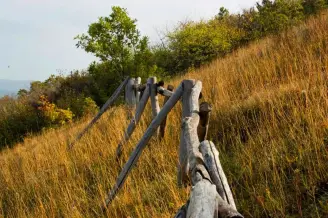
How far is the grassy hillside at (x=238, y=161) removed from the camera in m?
3.01

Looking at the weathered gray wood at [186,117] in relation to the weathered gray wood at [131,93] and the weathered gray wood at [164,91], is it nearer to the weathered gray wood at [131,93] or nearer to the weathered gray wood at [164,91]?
the weathered gray wood at [164,91]

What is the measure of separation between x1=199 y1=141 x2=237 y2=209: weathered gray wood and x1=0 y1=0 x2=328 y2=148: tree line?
9253 millimetres

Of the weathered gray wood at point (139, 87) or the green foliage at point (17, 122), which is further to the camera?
the green foliage at point (17, 122)

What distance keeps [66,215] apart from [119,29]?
8.90m

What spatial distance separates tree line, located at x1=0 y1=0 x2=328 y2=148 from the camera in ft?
37.9

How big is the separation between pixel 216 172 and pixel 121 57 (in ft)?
34.0

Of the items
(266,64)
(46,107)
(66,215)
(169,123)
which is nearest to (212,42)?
(46,107)

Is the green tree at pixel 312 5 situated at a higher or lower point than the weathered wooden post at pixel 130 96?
higher

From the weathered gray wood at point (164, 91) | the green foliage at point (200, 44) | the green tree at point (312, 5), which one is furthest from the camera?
the green tree at point (312, 5)

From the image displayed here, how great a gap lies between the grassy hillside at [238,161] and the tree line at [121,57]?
5339 mm

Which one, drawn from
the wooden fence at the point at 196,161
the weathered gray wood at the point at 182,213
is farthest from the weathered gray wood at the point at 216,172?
the weathered gray wood at the point at 182,213

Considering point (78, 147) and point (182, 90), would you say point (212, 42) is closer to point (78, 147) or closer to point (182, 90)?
point (78, 147)

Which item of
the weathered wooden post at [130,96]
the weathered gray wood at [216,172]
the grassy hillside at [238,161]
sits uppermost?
the weathered wooden post at [130,96]

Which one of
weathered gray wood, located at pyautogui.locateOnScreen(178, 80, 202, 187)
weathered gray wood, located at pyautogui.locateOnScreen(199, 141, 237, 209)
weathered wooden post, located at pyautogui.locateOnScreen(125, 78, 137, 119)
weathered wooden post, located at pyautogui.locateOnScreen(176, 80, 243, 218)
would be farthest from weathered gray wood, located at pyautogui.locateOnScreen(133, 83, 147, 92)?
weathered gray wood, located at pyautogui.locateOnScreen(199, 141, 237, 209)
